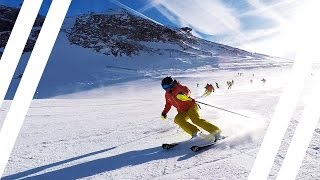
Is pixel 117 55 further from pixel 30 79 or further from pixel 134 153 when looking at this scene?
pixel 30 79

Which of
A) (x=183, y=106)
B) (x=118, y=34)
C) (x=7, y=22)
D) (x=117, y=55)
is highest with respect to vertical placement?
(x=118, y=34)

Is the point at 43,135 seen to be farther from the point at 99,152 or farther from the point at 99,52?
the point at 99,52

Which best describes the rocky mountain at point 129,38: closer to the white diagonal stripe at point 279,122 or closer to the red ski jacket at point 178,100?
the red ski jacket at point 178,100

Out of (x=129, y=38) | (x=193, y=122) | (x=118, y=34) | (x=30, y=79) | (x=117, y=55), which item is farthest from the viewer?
(x=118, y=34)

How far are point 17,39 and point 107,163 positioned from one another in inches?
111

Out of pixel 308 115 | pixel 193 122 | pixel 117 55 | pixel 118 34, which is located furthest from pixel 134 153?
pixel 118 34

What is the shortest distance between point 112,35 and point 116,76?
1419 inches

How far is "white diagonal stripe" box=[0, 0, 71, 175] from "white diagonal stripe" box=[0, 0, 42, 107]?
A: 0.05 metres

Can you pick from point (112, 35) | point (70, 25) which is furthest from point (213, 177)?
point (70, 25)

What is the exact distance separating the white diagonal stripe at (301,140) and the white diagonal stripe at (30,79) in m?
0.91

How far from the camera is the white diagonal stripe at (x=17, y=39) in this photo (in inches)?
56.9

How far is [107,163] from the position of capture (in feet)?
13.6

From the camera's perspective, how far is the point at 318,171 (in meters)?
3.40

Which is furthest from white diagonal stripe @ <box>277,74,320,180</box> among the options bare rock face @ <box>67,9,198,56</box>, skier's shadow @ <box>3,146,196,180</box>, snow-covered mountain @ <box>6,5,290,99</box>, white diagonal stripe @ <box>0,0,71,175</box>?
bare rock face @ <box>67,9,198,56</box>
